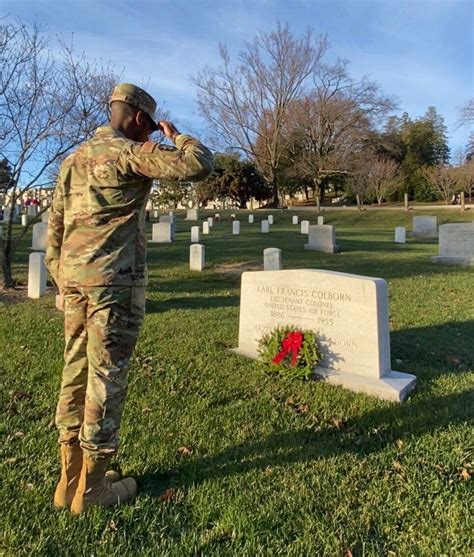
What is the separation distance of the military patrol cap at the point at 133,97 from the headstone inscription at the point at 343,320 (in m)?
2.80

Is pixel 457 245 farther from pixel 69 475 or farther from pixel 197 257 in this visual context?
pixel 69 475

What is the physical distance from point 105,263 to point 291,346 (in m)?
2.78

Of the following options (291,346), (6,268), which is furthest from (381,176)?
(291,346)

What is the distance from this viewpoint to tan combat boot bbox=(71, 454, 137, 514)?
245 cm

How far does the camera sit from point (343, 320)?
462 centimetres

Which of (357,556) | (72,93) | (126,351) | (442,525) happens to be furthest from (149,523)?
(72,93)

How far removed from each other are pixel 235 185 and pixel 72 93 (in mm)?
37466

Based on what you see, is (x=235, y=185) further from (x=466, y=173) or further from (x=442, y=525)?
(x=442, y=525)

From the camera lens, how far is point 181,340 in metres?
5.80

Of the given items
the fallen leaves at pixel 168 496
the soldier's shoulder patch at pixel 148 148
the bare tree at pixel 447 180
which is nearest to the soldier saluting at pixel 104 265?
the soldier's shoulder patch at pixel 148 148

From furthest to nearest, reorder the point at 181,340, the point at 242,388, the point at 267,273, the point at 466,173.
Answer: the point at 466,173, the point at 181,340, the point at 267,273, the point at 242,388

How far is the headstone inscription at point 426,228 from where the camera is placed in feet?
80.4

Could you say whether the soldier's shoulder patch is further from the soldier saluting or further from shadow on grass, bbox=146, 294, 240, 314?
shadow on grass, bbox=146, 294, 240, 314

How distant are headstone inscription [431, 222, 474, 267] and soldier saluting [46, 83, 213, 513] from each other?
13.4 metres
